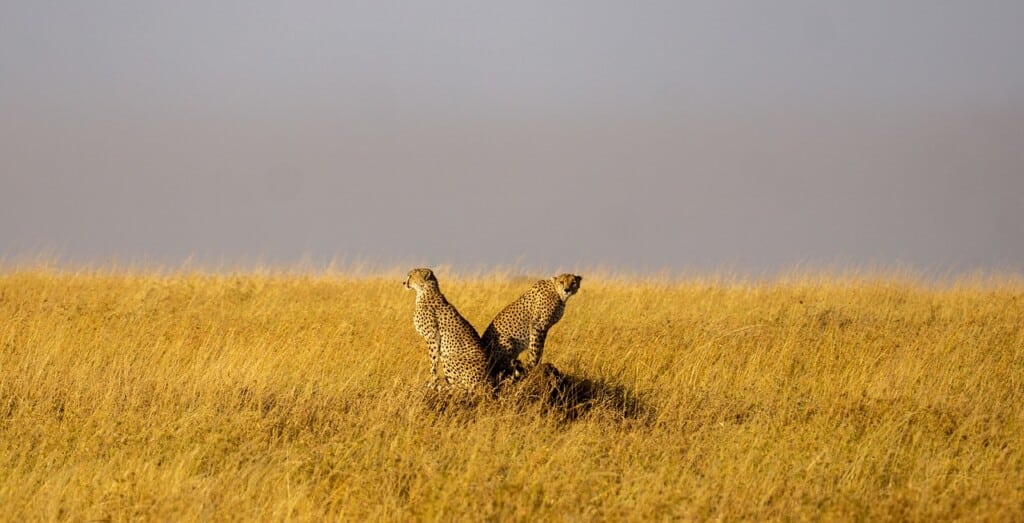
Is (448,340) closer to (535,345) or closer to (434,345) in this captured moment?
(434,345)

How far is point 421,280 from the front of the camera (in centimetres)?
716

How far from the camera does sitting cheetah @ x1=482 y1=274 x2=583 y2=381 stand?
283 inches

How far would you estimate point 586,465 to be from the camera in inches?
196

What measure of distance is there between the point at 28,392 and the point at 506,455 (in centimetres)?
294

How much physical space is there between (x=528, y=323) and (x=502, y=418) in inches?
55.0

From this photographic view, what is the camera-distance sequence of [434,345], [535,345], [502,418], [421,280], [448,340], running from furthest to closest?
1. [535,345]
2. [421,280]
3. [434,345]
4. [448,340]
5. [502,418]

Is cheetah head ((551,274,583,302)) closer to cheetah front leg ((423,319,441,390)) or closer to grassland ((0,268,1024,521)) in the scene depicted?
grassland ((0,268,1024,521))

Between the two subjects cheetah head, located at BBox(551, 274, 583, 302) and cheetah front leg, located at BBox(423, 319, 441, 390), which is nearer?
cheetah front leg, located at BBox(423, 319, 441, 390)

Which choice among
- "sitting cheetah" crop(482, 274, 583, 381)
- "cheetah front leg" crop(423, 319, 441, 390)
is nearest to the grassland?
"cheetah front leg" crop(423, 319, 441, 390)

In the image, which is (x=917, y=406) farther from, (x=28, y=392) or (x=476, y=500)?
(x=28, y=392)

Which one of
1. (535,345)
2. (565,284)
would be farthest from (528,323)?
(565,284)

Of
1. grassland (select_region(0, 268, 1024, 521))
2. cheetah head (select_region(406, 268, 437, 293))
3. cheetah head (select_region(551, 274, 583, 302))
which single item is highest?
cheetah head (select_region(551, 274, 583, 302))

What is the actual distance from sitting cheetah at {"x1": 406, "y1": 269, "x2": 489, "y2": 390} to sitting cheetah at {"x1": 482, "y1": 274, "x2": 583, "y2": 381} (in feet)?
0.95

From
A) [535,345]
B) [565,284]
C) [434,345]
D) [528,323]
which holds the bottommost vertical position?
[434,345]
